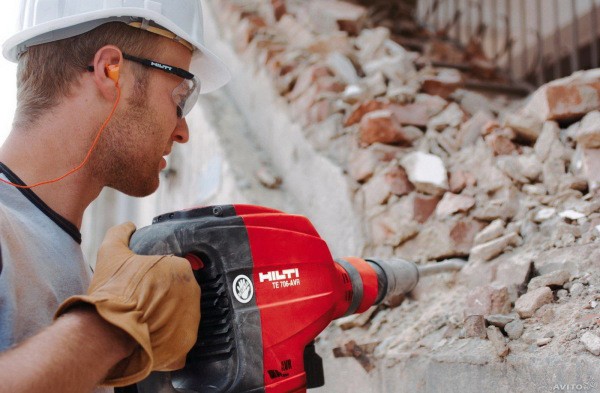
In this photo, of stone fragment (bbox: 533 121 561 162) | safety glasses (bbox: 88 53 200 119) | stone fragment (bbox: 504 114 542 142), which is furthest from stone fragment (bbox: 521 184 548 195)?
safety glasses (bbox: 88 53 200 119)

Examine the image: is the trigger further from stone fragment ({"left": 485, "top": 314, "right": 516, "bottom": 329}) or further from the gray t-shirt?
stone fragment ({"left": 485, "top": 314, "right": 516, "bottom": 329})

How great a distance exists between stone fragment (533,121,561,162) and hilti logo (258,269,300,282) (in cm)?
109

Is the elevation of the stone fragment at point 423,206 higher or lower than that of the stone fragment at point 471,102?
lower

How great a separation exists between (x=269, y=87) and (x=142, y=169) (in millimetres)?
1890

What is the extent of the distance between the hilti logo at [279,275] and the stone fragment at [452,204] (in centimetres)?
90

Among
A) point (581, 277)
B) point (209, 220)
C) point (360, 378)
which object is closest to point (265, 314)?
point (209, 220)

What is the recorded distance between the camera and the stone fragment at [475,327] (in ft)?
4.48

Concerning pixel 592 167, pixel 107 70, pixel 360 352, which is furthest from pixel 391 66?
pixel 107 70

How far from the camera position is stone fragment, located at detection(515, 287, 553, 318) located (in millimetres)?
1341

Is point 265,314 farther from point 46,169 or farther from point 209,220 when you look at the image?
point 46,169

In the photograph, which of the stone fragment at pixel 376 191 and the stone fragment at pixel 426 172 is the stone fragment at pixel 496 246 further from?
the stone fragment at pixel 376 191

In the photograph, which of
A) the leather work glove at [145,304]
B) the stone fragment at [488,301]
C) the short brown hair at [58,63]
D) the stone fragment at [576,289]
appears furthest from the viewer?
the stone fragment at [488,301]

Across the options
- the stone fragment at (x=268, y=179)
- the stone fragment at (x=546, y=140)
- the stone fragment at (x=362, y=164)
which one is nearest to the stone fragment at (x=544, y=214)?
the stone fragment at (x=546, y=140)

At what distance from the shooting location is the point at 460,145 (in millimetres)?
2182
